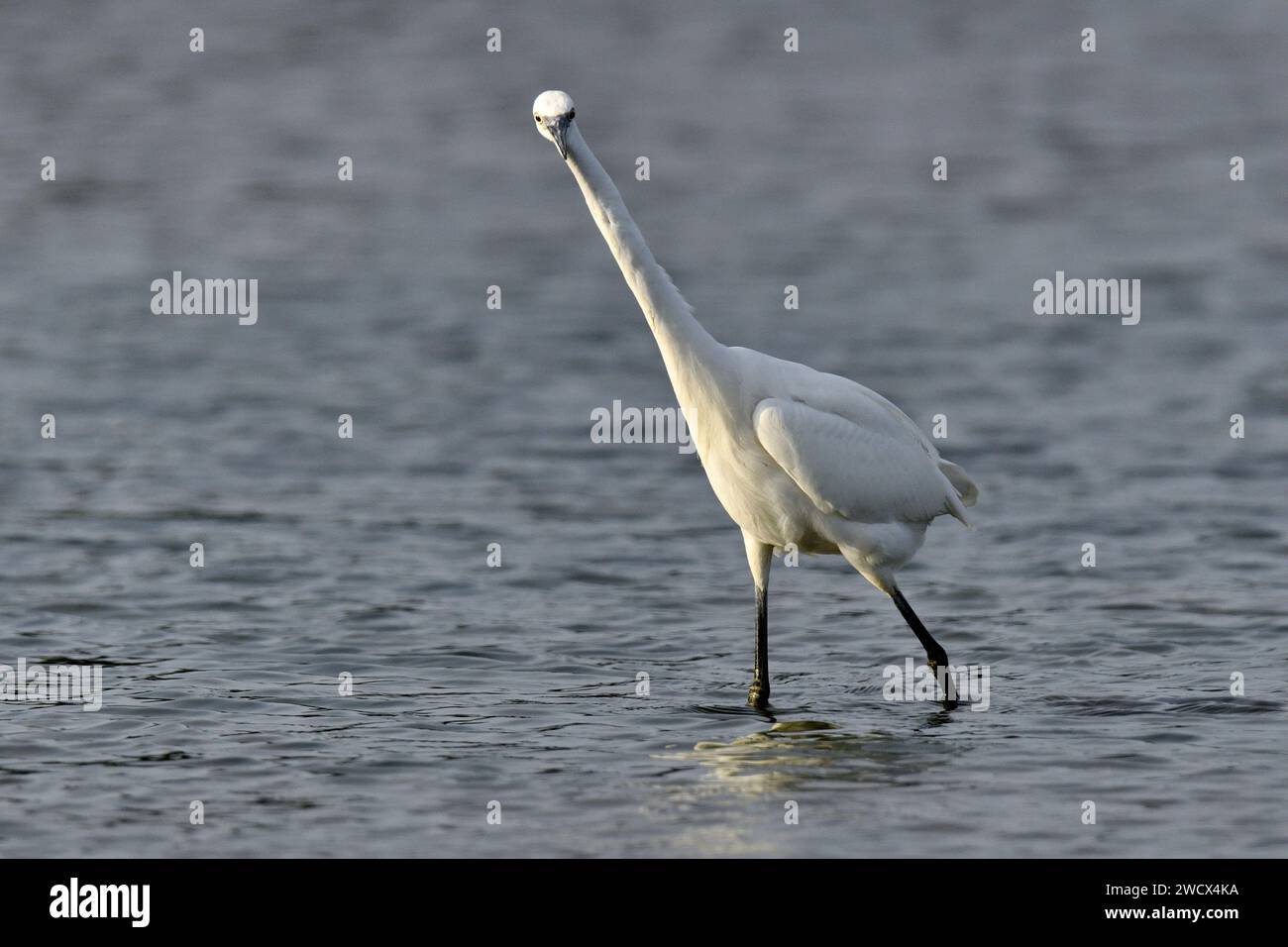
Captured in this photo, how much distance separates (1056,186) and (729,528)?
12178 mm

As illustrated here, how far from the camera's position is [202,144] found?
90.6 ft

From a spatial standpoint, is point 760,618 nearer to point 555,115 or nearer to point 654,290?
point 654,290

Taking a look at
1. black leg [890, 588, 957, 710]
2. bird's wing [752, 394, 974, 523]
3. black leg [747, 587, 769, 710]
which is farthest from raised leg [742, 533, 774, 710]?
black leg [890, 588, 957, 710]

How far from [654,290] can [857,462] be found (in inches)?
55.4

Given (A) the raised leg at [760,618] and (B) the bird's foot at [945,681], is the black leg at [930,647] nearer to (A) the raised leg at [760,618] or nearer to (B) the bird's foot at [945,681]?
(B) the bird's foot at [945,681]

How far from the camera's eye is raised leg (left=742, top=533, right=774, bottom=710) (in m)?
10.6

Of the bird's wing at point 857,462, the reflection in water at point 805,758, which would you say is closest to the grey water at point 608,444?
the reflection in water at point 805,758

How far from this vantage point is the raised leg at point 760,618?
1063cm

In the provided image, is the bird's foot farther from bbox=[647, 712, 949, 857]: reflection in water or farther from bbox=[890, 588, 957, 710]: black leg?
bbox=[647, 712, 949, 857]: reflection in water

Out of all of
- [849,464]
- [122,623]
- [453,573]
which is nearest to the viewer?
[849,464]

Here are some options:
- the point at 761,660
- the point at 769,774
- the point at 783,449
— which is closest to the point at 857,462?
the point at 783,449

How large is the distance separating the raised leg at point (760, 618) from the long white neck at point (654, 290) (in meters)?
1.00
